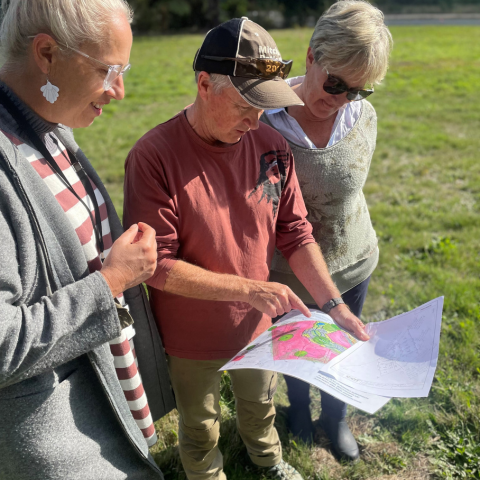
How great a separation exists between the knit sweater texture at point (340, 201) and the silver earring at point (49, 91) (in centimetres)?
95

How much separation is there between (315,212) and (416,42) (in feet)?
58.2

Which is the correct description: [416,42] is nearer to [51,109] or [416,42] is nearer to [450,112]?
[450,112]

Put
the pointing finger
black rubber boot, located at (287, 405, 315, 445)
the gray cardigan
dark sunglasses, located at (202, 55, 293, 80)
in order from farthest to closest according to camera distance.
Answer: black rubber boot, located at (287, 405, 315, 445) → the pointing finger → dark sunglasses, located at (202, 55, 293, 80) → the gray cardigan

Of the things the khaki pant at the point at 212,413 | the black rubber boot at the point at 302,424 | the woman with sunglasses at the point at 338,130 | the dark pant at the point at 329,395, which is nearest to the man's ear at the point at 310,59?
the woman with sunglasses at the point at 338,130

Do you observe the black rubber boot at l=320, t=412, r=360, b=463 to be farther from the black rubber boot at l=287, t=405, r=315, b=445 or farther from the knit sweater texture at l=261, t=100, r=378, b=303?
the knit sweater texture at l=261, t=100, r=378, b=303

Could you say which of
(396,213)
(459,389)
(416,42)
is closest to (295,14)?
(416,42)

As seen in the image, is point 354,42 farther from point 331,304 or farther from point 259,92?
point 331,304

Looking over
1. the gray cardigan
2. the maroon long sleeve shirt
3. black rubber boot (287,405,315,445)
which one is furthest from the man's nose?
black rubber boot (287,405,315,445)

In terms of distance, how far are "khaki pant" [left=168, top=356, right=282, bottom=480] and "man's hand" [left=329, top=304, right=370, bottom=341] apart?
405 mm

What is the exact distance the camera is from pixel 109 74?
1.36m

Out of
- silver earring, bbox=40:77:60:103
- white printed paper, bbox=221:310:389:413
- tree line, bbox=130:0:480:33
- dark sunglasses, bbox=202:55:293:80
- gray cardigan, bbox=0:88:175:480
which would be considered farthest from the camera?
tree line, bbox=130:0:480:33

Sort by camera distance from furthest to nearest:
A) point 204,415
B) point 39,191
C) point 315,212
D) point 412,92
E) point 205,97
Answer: point 412,92, point 315,212, point 204,415, point 205,97, point 39,191

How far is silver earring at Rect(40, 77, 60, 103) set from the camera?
130 cm

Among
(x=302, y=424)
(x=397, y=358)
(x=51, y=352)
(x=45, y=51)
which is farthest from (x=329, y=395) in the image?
(x=45, y=51)
